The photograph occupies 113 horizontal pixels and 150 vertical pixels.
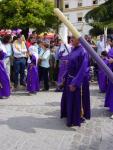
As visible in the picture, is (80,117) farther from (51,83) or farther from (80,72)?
(51,83)

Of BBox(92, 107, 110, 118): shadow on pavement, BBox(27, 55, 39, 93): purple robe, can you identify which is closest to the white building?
BBox(27, 55, 39, 93): purple robe

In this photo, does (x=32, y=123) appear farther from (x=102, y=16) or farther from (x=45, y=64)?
(x=102, y=16)

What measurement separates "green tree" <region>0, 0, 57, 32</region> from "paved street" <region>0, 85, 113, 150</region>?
31.6m

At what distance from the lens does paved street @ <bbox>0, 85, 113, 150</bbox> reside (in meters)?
7.65

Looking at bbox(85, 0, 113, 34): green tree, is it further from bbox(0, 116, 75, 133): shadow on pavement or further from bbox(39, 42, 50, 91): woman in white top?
bbox(0, 116, 75, 133): shadow on pavement

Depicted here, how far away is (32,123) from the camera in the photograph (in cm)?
929

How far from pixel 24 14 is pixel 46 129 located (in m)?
36.3

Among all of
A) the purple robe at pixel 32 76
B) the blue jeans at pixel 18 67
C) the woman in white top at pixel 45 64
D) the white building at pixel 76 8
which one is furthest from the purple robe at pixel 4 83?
the white building at pixel 76 8

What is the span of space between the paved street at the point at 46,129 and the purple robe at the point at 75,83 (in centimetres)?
25

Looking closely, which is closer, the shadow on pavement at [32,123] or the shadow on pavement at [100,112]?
the shadow on pavement at [32,123]

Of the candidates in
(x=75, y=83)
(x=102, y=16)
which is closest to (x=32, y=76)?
(x=75, y=83)

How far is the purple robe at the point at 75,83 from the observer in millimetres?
8500

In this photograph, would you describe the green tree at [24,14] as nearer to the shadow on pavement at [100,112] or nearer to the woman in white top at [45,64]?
the woman in white top at [45,64]

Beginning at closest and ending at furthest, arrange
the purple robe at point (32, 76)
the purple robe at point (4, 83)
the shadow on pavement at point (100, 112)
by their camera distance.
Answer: the shadow on pavement at point (100, 112) → the purple robe at point (4, 83) → the purple robe at point (32, 76)
